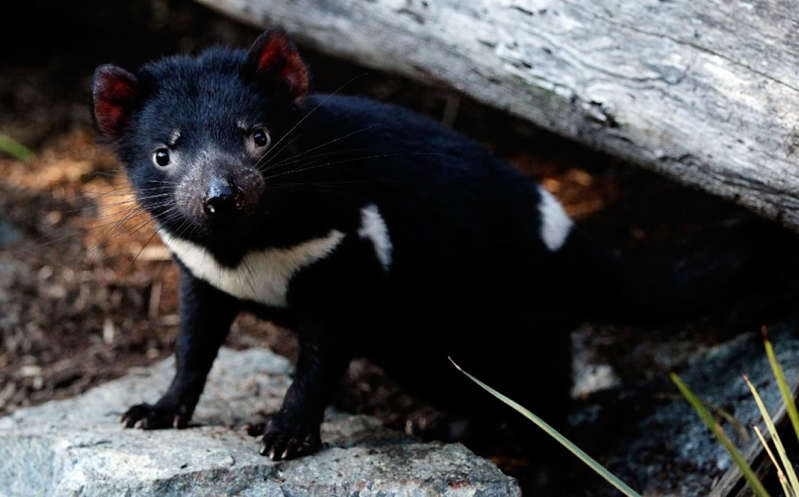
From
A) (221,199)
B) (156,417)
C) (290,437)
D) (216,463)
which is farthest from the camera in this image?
(156,417)

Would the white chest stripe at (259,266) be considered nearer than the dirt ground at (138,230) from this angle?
Yes

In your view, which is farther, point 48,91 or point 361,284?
point 48,91

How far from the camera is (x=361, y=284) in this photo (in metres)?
3.24

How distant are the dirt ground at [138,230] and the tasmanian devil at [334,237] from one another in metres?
0.34

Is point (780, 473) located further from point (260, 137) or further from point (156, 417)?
point (156, 417)

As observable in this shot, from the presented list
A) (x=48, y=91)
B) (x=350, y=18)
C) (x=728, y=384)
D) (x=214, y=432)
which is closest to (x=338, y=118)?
(x=350, y=18)

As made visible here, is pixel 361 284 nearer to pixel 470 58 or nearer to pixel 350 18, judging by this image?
pixel 470 58

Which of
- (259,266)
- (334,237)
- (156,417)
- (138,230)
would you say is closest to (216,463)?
(156,417)

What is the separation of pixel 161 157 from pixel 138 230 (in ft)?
2.09

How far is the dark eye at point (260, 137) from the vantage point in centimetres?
302

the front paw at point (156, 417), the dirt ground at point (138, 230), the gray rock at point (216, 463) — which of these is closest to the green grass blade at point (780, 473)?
the gray rock at point (216, 463)

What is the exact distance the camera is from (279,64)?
3152mm

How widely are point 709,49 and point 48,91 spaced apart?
494 centimetres

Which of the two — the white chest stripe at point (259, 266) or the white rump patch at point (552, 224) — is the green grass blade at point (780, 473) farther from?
the white chest stripe at point (259, 266)
